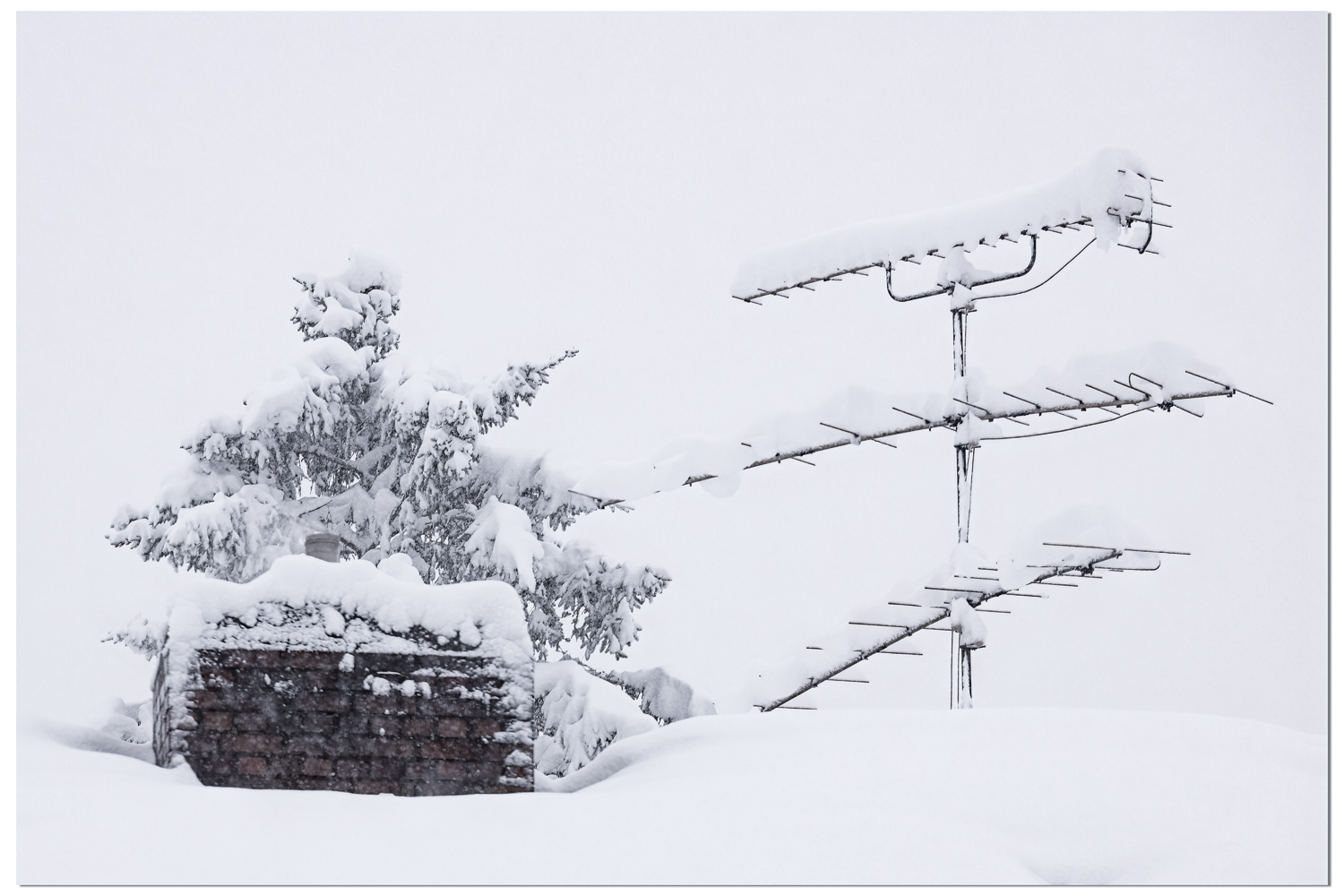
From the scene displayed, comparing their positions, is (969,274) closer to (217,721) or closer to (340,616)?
(340,616)

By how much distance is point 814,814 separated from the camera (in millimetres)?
4711

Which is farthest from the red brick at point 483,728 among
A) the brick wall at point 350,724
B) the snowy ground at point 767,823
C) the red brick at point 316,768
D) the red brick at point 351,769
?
the red brick at point 316,768

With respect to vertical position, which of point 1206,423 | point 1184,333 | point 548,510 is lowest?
point 548,510

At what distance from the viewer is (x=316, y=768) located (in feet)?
17.1

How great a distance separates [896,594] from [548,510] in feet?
12.5

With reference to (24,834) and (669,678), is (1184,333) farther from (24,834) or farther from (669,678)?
(24,834)

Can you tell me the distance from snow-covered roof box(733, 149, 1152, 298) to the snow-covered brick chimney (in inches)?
204

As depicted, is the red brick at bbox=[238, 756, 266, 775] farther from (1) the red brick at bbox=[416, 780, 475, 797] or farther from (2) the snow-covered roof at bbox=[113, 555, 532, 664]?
(1) the red brick at bbox=[416, 780, 475, 797]

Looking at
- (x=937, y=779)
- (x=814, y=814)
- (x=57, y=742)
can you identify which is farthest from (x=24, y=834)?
(x=937, y=779)

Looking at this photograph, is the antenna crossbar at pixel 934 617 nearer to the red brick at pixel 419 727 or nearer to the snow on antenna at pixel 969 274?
the snow on antenna at pixel 969 274

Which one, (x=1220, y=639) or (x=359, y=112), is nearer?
(x=1220, y=639)

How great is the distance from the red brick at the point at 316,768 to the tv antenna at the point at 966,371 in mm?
4474

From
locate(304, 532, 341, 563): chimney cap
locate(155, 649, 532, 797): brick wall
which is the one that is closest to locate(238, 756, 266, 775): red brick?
locate(155, 649, 532, 797): brick wall

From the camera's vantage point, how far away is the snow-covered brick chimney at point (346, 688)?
205 inches
